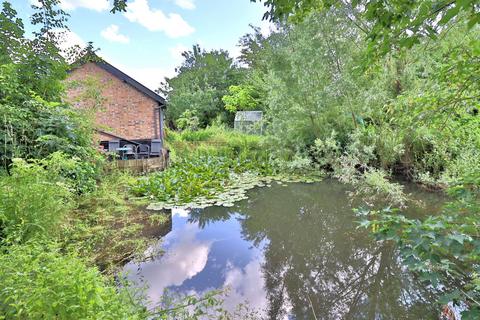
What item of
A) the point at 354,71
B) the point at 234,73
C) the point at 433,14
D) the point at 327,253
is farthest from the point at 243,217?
the point at 234,73

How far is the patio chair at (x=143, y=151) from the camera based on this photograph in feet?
31.0

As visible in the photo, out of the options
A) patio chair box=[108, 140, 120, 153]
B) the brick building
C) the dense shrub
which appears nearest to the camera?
the dense shrub

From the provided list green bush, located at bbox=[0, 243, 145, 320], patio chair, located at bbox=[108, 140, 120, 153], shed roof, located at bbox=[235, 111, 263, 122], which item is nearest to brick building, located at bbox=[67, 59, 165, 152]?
patio chair, located at bbox=[108, 140, 120, 153]

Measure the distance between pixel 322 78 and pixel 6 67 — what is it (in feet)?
25.0

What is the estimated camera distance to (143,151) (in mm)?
9953

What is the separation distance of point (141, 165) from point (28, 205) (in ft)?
17.0

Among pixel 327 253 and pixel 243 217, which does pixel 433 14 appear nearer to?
pixel 327 253

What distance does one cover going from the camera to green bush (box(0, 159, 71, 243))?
246 cm

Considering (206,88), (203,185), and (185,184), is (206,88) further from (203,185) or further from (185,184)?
(185,184)

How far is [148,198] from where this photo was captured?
560cm

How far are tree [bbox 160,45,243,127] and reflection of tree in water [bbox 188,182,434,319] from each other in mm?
15548

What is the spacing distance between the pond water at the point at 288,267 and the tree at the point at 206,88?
1572 centimetres

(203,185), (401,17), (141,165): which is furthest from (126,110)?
(401,17)

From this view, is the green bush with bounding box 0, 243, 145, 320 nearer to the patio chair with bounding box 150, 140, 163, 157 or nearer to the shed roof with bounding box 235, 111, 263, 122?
the patio chair with bounding box 150, 140, 163, 157
